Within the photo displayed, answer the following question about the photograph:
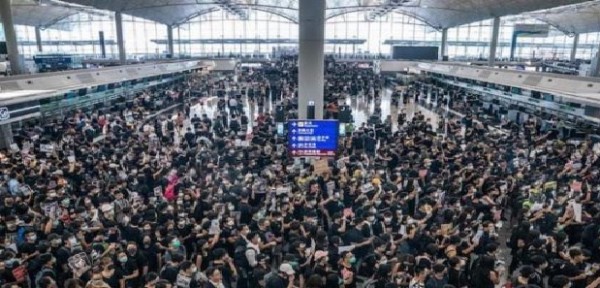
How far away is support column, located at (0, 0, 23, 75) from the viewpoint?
25062 millimetres

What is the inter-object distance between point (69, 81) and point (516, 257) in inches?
814

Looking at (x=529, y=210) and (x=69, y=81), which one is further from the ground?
(x=69, y=81)

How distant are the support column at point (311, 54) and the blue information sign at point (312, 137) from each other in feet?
13.2

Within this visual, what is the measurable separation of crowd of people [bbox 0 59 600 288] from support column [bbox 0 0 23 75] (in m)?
14.2

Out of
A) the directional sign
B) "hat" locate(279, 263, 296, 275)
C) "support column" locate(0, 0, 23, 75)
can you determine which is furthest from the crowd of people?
"support column" locate(0, 0, 23, 75)

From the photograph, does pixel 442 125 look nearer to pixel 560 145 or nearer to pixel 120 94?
pixel 560 145

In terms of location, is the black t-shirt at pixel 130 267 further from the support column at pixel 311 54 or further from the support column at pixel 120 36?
the support column at pixel 120 36

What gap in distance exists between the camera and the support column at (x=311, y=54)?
15.4m

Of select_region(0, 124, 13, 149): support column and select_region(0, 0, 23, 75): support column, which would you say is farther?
select_region(0, 0, 23, 75): support column

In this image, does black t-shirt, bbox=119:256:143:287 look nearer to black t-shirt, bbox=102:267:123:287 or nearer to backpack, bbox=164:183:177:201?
black t-shirt, bbox=102:267:123:287

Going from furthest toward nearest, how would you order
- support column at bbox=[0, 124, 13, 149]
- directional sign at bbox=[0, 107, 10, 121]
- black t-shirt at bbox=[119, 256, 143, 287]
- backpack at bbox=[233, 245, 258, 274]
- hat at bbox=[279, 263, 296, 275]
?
support column at bbox=[0, 124, 13, 149]
directional sign at bbox=[0, 107, 10, 121]
backpack at bbox=[233, 245, 258, 274]
black t-shirt at bbox=[119, 256, 143, 287]
hat at bbox=[279, 263, 296, 275]

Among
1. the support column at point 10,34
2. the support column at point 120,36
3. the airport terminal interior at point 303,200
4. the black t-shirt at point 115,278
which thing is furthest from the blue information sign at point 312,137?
the support column at point 120,36

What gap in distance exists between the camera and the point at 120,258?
22.4ft

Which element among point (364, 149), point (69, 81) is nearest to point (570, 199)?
point (364, 149)
